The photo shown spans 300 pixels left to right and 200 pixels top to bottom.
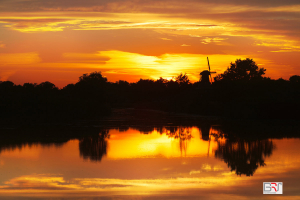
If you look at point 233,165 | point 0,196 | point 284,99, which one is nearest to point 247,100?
point 284,99

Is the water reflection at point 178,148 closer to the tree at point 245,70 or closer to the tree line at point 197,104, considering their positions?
the tree line at point 197,104

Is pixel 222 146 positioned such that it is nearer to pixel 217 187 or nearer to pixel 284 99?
pixel 217 187

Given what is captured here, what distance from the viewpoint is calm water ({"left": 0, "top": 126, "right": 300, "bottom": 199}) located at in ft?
31.1

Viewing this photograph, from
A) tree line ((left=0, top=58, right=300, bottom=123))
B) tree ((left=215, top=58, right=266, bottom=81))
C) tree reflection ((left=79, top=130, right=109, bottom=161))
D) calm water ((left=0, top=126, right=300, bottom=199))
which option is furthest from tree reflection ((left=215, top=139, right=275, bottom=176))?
tree ((left=215, top=58, right=266, bottom=81))

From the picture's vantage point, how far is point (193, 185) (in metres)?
10.2

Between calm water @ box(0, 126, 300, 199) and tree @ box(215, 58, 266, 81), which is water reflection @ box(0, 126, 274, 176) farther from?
tree @ box(215, 58, 266, 81)

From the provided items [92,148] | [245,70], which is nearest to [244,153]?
[92,148]

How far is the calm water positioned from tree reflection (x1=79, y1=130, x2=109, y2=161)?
2 cm

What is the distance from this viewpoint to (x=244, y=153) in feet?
52.0

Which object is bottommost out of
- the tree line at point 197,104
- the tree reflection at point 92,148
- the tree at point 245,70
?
the tree reflection at point 92,148

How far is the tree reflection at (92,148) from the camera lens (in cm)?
1496

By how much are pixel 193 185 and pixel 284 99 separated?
111 feet

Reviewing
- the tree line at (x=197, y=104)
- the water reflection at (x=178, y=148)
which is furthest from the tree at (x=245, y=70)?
the water reflection at (x=178, y=148)

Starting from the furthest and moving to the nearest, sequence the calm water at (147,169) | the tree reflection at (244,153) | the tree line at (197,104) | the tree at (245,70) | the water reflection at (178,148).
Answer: the tree at (245,70), the tree line at (197,104), the water reflection at (178,148), the tree reflection at (244,153), the calm water at (147,169)
